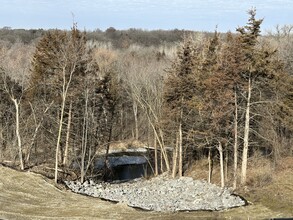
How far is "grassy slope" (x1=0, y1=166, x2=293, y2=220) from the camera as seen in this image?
853 inches

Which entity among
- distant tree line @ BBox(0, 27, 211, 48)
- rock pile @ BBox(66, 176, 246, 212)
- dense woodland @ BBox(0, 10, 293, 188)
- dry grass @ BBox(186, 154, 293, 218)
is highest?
distant tree line @ BBox(0, 27, 211, 48)

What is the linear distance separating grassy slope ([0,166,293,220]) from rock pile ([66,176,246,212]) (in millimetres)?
1608

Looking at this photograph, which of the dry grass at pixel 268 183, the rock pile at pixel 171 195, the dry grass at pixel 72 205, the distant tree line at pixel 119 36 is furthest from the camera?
the distant tree line at pixel 119 36

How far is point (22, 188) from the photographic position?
26.8 m

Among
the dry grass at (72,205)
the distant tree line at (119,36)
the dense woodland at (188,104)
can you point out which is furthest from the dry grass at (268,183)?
the distant tree line at (119,36)

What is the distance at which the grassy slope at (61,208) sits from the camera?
2167 cm

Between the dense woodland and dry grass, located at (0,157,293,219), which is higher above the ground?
the dense woodland

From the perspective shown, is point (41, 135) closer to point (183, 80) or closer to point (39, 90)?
point (39, 90)

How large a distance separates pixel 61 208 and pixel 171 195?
818 centimetres

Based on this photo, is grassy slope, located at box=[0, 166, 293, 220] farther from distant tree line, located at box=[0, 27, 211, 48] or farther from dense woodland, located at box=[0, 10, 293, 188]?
distant tree line, located at box=[0, 27, 211, 48]

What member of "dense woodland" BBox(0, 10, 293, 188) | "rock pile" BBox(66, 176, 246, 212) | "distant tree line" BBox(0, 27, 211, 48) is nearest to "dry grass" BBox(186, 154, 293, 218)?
"dense woodland" BBox(0, 10, 293, 188)

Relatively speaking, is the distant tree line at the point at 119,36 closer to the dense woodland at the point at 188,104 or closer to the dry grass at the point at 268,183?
the dense woodland at the point at 188,104

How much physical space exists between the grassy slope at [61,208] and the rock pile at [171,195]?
1608mm

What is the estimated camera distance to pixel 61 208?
2314 cm
